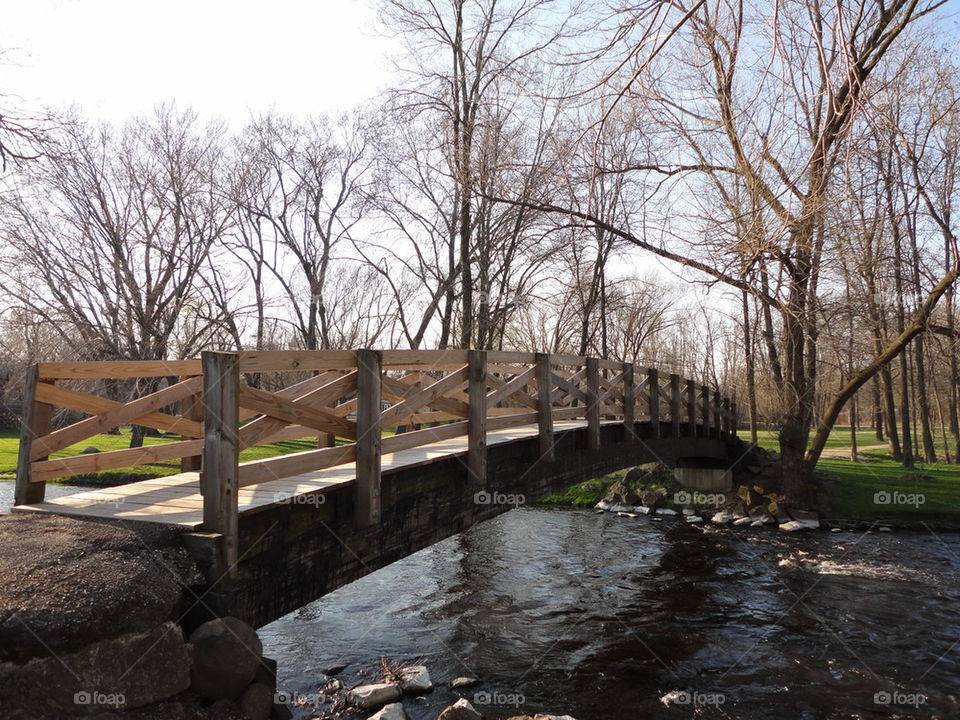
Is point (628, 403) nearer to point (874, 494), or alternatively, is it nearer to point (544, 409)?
point (544, 409)

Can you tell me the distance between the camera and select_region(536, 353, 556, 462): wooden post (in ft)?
27.7

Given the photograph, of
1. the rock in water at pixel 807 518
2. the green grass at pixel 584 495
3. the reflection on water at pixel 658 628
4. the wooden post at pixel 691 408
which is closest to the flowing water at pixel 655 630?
the reflection on water at pixel 658 628

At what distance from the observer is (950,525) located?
1488 cm

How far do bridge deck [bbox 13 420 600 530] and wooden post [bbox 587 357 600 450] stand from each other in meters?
4.15

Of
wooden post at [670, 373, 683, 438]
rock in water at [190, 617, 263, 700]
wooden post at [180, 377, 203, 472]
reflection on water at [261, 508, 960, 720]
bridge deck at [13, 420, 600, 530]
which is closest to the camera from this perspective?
rock in water at [190, 617, 263, 700]

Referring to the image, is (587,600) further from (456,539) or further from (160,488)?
(160,488)

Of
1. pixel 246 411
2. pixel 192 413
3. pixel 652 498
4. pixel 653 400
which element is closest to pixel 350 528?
pixel 246 411

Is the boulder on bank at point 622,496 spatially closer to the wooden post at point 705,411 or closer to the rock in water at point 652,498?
the rock in water at point 652,498

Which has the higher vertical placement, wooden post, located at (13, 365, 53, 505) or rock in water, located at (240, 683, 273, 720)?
wooden post, located at (13, 365, 53, 505)

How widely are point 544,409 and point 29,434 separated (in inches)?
216

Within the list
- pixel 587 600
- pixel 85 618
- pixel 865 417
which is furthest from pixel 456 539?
pixel 865 417

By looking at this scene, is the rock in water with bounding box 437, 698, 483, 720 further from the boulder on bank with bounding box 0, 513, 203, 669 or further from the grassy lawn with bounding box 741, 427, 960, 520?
the grassy lawn with bounding box 741, 427, 960, 520

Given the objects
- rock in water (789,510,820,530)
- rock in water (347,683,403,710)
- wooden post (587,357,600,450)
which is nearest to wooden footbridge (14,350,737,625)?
rock in water (347,683,403,710)

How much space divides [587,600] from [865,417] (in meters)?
57.5
